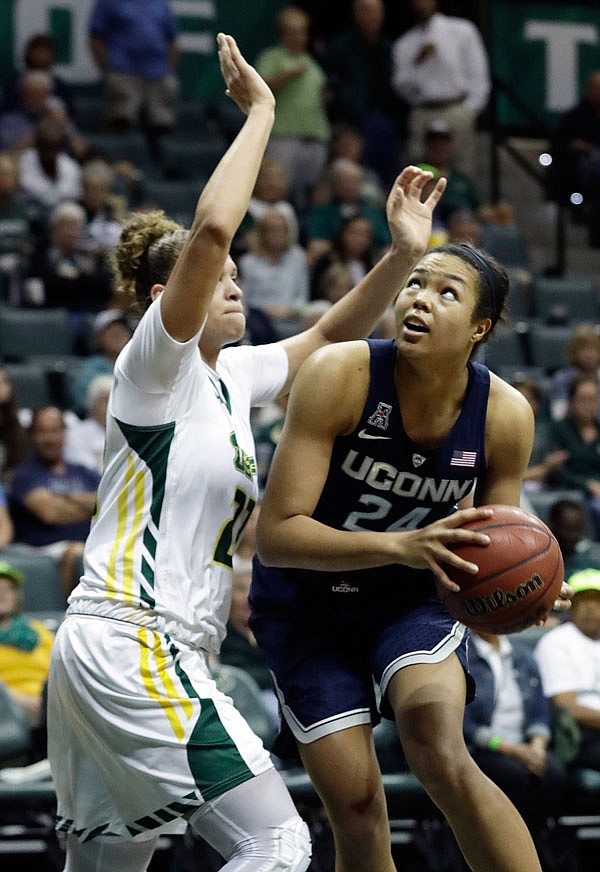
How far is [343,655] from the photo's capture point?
3.91 meters

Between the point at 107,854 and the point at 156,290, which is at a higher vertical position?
the point at 156,290

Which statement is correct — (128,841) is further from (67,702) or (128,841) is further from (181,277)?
(181,277)

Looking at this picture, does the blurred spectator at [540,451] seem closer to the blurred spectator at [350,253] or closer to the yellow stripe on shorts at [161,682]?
the blurred spectator at [350,253]

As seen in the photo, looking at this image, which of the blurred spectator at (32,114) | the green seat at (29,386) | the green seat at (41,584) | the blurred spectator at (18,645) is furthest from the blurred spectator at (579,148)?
the blurred spectator at (18,645)

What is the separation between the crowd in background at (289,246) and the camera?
22.2ft

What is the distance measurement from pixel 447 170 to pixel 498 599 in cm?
829

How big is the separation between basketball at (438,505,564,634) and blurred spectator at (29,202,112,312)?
603 centimetres

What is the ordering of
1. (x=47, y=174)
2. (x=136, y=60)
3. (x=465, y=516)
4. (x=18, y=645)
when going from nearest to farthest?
(x=465, y=516)
(x=18, y=645)
(x=47, y=174)
(x=136, y=60)

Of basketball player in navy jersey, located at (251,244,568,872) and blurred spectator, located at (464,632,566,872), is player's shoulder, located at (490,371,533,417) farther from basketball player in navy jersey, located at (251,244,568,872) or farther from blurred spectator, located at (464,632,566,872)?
blurred spectator, located at (464,632,566,872)

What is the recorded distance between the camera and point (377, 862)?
Result: 379cm

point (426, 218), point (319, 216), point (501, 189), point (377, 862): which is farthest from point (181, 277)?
point (501, 189)

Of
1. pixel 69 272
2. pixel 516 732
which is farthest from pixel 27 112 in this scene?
pixel 516 732

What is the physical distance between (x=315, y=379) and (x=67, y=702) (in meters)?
0.92

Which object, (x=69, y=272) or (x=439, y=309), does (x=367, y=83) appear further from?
(x=439, y=309)
